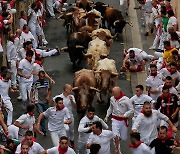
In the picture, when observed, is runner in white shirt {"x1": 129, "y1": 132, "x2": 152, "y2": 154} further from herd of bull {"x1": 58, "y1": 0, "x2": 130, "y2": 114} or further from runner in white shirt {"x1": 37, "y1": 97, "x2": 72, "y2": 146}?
herd of bull {"x1": 58, "y1": 0, "x2": 130, "y2": 114}

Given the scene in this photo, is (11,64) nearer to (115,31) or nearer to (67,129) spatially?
(67,129)

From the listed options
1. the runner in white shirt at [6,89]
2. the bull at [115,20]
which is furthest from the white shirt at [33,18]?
the runner in white shirt at [6,89]

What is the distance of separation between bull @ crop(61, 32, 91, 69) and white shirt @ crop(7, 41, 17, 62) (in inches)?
102

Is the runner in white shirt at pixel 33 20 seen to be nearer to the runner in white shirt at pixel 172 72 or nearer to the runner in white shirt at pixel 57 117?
the runner in white shirt at pixel 172 72

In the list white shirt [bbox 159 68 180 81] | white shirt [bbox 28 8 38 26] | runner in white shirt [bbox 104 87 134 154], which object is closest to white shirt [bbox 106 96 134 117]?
runner in white shirt [bbox 104 87 134 154]

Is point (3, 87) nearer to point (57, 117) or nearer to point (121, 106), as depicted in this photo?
point (57, 117)

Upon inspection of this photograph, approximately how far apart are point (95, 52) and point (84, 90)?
2865mm

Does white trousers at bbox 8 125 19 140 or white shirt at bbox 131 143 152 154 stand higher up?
white shirt at bbox 131 143 152 154

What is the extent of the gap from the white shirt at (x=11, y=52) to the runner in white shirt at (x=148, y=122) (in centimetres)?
677

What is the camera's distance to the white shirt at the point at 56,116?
56.1 ft

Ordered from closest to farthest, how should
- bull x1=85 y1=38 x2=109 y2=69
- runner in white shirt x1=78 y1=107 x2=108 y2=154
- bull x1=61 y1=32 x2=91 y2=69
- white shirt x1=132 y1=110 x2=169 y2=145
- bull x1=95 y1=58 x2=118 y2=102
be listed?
runner in white shirt x1=78 y1=107 x2=108 y2=154 → white shirt x1=132 y1=110 x2=169 y2=145 → bull x1=95 y1=58 x2=118 y2=102 → bull x1=85 y1=38 x2=109 y2=69 → bull x1=61 y1=32 x2=91 y2=69

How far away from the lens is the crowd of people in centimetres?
1522

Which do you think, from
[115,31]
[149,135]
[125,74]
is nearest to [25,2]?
[115,31]

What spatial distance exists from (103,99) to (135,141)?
658cm
